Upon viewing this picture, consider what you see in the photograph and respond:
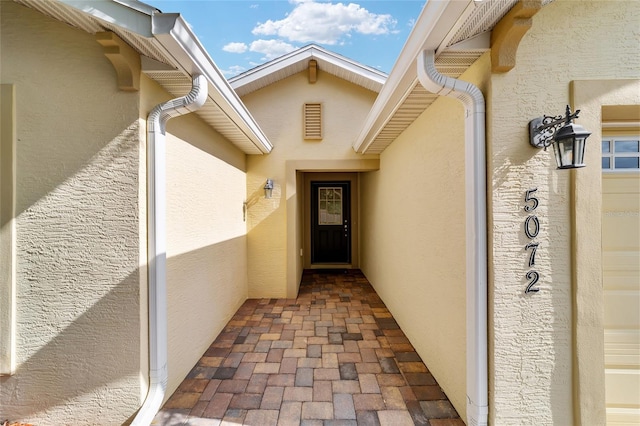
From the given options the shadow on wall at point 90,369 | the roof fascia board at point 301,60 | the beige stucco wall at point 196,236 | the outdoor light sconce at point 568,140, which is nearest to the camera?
the outdoor light sconce at point 568,140

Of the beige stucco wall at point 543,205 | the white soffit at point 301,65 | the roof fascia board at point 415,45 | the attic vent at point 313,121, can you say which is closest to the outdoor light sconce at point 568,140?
the beige stucco wall at point 543,205

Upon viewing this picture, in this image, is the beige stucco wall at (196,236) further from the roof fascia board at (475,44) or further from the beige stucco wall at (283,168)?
the roof fascia board at (475,44)

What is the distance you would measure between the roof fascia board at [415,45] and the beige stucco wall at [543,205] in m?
0.51

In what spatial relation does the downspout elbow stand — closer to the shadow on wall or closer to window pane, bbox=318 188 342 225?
the shadow on wall

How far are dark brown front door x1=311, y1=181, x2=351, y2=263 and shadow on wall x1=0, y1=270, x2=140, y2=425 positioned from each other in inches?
209

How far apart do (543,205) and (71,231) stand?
3311 millimetres

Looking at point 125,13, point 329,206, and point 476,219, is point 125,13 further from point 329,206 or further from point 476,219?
point 329,206

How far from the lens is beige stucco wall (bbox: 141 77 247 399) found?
7.82ft

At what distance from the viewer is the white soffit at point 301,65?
4.70 m

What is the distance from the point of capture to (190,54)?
6.02 feet

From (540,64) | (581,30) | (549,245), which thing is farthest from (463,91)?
(549,245)

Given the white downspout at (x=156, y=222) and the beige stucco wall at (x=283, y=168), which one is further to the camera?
the beige stucco wall at (x=283, y=168)

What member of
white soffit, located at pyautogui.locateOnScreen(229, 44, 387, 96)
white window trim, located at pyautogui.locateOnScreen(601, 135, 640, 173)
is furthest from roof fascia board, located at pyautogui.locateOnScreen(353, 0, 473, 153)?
white soffit, located at pyautogui.locateOnScreen(229, 44, 387, 96)

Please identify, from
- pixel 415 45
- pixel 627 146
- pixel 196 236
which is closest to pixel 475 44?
pixel 415 45
